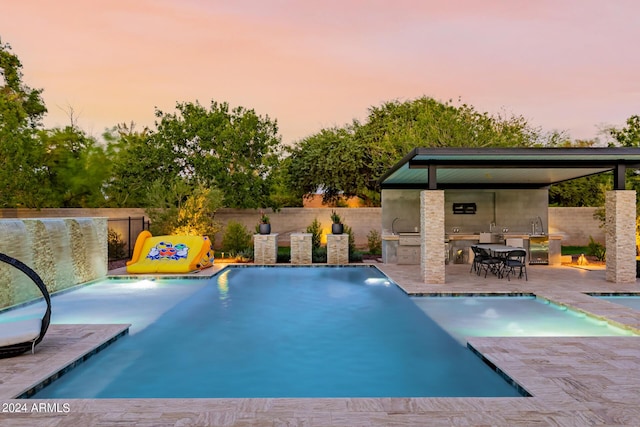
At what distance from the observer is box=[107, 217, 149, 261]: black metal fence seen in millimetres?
16547

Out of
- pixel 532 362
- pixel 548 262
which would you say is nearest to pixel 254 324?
pixel 532 362

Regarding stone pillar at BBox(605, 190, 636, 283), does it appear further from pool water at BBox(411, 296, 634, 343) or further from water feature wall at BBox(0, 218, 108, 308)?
water feature wall at BBox(0, 218, 108, 308)

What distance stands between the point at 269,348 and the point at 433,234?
571 cm

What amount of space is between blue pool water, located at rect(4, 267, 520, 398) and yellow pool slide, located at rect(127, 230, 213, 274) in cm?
189

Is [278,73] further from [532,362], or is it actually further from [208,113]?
[532,362]

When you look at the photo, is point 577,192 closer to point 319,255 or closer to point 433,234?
point 319,255

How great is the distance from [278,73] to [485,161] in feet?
38.6

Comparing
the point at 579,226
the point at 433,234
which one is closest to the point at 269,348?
the point at 433,234

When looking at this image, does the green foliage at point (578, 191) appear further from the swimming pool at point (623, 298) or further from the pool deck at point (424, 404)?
the pool deck at point (424, 404)

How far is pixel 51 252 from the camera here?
9742mm

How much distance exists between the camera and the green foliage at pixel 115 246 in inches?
647

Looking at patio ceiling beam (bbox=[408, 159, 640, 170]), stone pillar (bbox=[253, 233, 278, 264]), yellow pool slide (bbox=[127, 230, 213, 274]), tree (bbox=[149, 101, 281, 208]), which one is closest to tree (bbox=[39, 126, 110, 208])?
tree (bbox=[149, 101, 281, 208])

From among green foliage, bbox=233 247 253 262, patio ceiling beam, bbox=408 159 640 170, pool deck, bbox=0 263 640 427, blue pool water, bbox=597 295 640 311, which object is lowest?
blue pool water, bbox=597 295 640 311

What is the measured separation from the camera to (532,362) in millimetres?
4828
